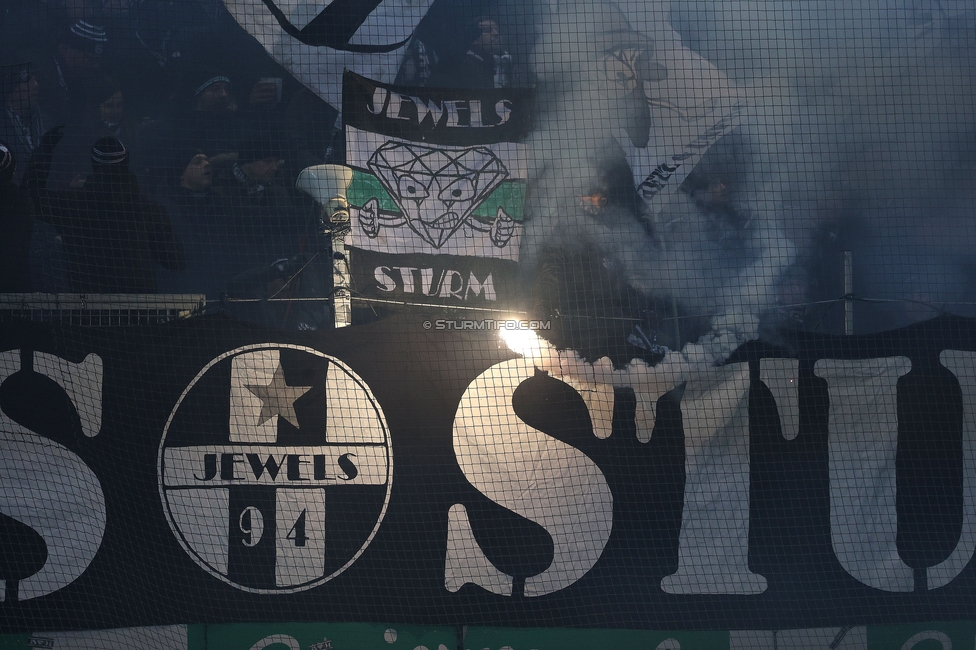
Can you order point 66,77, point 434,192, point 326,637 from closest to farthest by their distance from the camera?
point 326,637 → point 66,77 → point 434,192

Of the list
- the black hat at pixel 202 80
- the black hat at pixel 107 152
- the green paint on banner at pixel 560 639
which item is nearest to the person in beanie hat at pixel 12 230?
the black hat at pixel 107 152

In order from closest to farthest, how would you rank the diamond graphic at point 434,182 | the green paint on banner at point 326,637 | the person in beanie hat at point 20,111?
the green paint on banner at point 326,637
the person in beanie hat at point 20,111
the diamond graphic at point 434,182

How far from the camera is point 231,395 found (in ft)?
→ 12.6

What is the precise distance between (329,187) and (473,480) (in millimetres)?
1603

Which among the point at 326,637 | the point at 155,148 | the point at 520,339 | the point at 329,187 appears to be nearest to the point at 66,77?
the point at 155,148

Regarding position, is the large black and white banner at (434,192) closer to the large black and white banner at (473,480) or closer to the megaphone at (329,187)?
the megaphone at (329,187)

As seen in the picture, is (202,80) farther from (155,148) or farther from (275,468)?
(275,468)

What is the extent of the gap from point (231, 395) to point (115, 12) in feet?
6.53

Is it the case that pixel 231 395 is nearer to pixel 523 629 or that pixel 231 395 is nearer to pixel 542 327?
pixel 542 327

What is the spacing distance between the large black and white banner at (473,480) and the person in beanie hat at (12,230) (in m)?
0.24

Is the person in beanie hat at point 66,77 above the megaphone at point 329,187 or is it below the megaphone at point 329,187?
above

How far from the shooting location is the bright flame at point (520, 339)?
3.93 meters

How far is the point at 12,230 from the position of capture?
12.6 ft

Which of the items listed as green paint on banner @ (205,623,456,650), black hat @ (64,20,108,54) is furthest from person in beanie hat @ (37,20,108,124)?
green paint on banner @ (205,623,456,650)
